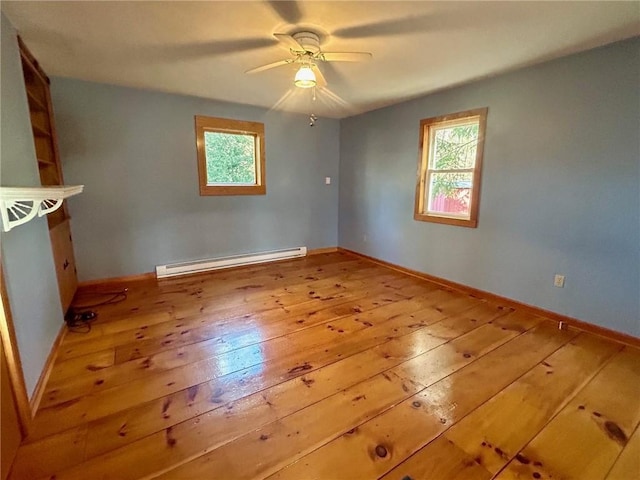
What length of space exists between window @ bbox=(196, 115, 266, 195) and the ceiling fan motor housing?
2.18 metres

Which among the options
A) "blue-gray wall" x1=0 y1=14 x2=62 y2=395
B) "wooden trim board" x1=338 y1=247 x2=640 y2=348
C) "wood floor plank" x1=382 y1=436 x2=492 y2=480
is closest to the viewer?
"wood floor plank" x1=382 y1=436 x2=492 y2=480

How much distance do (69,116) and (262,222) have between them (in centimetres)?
247

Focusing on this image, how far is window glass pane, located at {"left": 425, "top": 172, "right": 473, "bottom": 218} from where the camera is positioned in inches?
138

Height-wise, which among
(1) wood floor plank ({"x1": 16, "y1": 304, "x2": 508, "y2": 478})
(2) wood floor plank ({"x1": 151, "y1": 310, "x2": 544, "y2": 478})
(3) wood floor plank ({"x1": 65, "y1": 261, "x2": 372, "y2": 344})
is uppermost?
(3) wood floor plank ({"x1": 65, "y1": 261, "x2": 372, "y2": 344})

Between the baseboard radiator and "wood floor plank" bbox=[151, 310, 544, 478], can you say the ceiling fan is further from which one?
the baseboard radiator

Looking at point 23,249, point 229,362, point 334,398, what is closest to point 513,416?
point 334,398

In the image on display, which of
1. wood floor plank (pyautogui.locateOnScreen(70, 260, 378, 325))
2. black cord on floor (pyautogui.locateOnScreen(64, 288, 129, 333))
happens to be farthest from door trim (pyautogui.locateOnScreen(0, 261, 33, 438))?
wood floor plank (pyautogui.locateOnScreen(70, 260, 378, 325))

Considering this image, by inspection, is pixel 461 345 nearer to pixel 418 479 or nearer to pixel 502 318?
pixel 502 318

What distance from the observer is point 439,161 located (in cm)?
376

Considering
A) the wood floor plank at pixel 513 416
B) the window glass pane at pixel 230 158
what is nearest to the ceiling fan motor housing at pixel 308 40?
the window glass pane at pixel 230 158

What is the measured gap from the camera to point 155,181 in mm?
3742

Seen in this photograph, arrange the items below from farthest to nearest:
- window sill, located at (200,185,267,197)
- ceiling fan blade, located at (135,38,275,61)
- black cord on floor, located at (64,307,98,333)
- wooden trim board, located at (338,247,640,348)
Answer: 1. window sill, located at (200,185,267,197)
2. black cord on floor, located at (64,307,98,333)
3. wooden trim board, located at (338,247,640,348)
4. ceiling fan blade, located at (135,38,275,61)

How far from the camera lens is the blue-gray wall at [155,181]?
131 inches

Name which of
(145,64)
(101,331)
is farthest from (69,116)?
(101,331)
